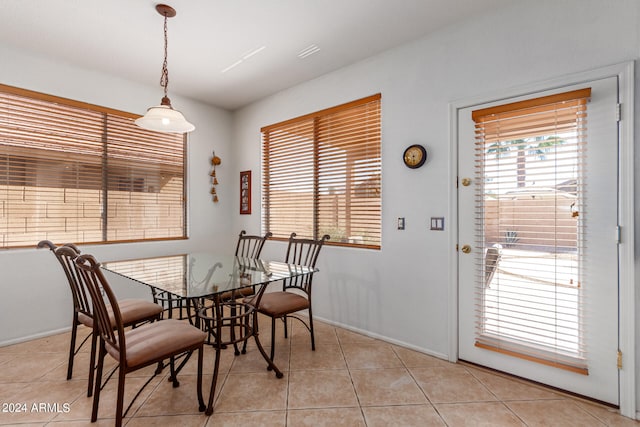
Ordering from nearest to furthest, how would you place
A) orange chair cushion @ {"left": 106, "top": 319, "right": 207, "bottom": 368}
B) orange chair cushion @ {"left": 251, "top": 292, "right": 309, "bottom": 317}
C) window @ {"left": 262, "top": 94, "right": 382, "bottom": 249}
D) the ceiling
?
1. orange chair cushion @ {"left": 106, "top": 319, "right": 207, "bottom": 368}
2. the ceiling
3. orange chair cushion @ {"left": 251, "top": 292, "right": 309, "bottom": 317}
4. window @ {"left": 262, "top": 94, "right": 382, "bottom": 249}

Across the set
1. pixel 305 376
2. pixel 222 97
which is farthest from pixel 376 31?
pixel 305 376

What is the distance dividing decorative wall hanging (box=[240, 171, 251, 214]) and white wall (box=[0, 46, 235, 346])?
1.13ft

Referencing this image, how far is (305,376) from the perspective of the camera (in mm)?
2180

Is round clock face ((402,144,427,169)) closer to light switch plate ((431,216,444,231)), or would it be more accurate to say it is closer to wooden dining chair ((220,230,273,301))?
light switch plate ((431,216,444,231))

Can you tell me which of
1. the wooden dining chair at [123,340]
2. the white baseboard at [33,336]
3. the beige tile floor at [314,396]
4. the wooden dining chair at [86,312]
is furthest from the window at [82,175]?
the wooden dining chair at [123,340]

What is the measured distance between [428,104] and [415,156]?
44 cm

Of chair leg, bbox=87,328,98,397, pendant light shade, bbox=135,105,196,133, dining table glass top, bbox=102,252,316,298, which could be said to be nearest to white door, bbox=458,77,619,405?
dining table glass top, bbox=102,252,316,298

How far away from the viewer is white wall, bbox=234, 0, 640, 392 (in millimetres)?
1900

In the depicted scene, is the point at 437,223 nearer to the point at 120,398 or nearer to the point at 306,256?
the point at 306,256

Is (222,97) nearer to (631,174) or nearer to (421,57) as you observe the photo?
(421,57)

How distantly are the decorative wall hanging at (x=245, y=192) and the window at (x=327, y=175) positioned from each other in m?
0.26

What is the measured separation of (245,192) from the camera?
4.14 metres

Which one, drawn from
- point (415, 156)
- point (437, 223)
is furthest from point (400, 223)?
point (415, 156)

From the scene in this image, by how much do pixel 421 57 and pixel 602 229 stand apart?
70.5 inches
